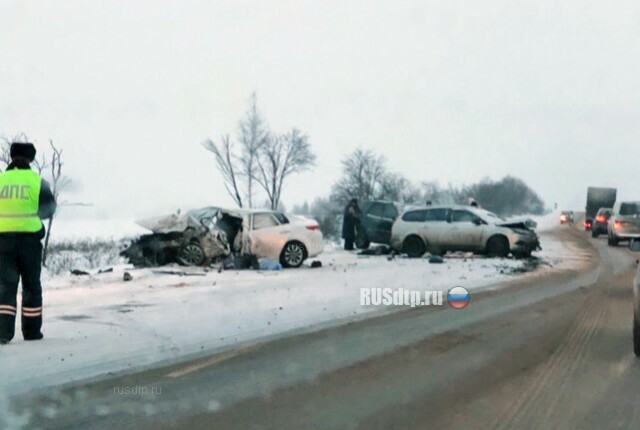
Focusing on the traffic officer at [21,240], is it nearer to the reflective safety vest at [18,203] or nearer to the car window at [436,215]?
the reflective safety vest at [18,203]

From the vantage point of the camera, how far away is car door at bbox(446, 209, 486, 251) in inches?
853

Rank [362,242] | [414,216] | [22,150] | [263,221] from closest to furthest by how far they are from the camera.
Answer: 1. [22,150]
2. [263,221]
3. [414,216]
4. [362,242]

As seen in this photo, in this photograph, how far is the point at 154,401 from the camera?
5.40 m

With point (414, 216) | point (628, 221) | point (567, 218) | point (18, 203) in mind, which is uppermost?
point (18, 203)

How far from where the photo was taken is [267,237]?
1828 centimetres

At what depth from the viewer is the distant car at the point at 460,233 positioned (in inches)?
837

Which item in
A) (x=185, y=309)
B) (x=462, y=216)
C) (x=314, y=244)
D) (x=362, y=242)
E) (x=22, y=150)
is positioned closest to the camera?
(x=22, y=150)

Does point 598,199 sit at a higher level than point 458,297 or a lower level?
higher

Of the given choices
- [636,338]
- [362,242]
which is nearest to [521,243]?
[362,242]

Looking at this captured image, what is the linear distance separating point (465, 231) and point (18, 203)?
633 inches

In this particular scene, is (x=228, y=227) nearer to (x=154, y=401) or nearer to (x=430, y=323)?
(x=430, y=323)

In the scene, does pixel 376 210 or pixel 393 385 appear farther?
pixel 376 210

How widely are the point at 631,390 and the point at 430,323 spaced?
3819mm

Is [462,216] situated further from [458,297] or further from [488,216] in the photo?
[458,297]
